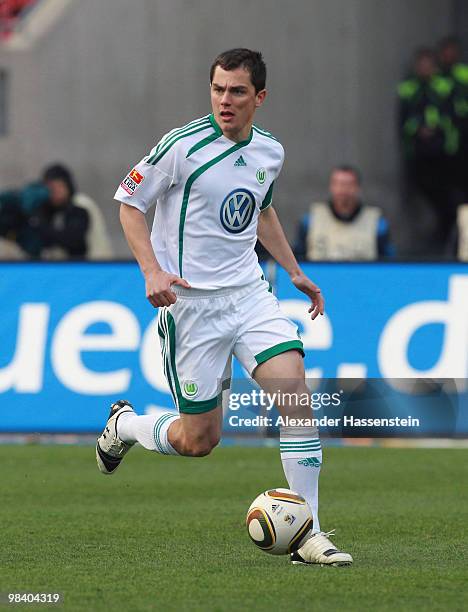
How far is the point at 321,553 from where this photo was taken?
7059 mm

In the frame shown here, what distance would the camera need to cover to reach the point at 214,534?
325 inches

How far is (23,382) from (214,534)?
4550 mm

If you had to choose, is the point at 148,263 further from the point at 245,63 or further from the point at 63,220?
the point at 63,220

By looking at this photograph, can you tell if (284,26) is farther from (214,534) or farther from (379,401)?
(214,534)

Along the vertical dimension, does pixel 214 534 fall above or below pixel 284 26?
below

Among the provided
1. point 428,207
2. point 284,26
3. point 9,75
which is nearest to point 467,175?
point 428,207

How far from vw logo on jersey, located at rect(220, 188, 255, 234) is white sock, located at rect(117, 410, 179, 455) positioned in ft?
3.40

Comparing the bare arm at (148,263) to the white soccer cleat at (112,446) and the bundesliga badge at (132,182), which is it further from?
the white soccer cleat at (112,446)

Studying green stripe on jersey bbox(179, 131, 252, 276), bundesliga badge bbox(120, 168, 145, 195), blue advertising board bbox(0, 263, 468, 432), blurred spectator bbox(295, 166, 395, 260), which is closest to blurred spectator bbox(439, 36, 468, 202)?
blurred spectator bbox(295, 166, 395, 260)

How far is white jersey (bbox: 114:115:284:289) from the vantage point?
7410 millimetres

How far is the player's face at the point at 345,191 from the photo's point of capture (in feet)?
44.8

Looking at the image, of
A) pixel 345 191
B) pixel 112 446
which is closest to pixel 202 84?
pixel 345 191

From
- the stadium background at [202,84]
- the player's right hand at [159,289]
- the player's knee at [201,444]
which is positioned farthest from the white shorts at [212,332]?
the stadium background at [202,84]

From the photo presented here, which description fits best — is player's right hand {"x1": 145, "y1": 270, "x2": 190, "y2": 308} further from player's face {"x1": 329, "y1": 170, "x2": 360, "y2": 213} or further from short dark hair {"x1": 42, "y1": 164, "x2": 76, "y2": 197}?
short dark hair {"x1": 42, "y1": 164, "x2": 76, "y2": 197}
